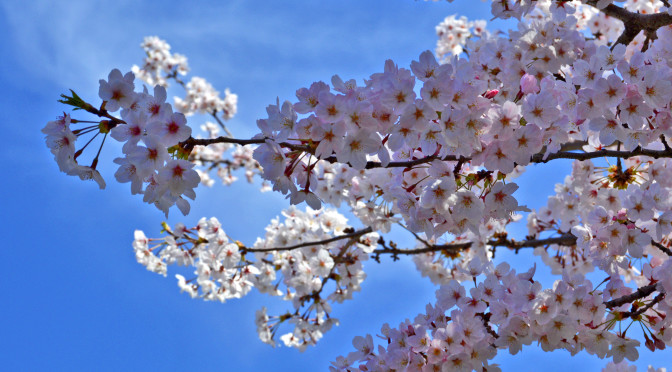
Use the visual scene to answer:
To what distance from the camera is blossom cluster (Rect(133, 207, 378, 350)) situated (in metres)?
5.43

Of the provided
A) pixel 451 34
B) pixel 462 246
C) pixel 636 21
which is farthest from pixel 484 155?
pixel 451 34

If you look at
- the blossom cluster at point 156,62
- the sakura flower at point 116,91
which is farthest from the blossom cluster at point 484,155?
the blossom cluster at point 156,62

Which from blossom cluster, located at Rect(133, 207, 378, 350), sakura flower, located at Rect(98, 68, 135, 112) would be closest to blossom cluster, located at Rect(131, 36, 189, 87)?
blossom cluster, located at Rect(133, 207, 378, 350)

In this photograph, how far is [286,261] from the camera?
19.4 feet

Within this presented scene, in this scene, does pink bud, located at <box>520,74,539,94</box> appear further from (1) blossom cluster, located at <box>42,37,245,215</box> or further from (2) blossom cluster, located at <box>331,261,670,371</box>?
(1) blossom cluster, located at <box>42,37,245,215</box>

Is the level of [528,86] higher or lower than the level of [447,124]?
higher

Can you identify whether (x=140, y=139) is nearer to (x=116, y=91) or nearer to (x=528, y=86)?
(x=116, y=91)

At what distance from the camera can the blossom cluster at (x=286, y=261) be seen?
5434 millimetres

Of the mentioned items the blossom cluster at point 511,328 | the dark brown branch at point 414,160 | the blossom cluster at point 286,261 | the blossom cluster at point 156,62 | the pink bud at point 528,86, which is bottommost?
the blossom cluster at point 511,328

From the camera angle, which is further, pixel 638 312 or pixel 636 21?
pixel 636 21

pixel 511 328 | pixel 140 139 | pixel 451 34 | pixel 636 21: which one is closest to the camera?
pixel 140 139

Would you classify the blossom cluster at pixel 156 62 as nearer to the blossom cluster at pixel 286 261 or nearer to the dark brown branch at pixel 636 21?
the blossom cluster at pixel 286 261

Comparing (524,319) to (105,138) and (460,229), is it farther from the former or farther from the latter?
(105,138)

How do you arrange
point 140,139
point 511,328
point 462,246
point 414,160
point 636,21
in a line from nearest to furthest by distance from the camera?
point 140,139
point 414,160
point 511,328
point 636,21
point 462,246
